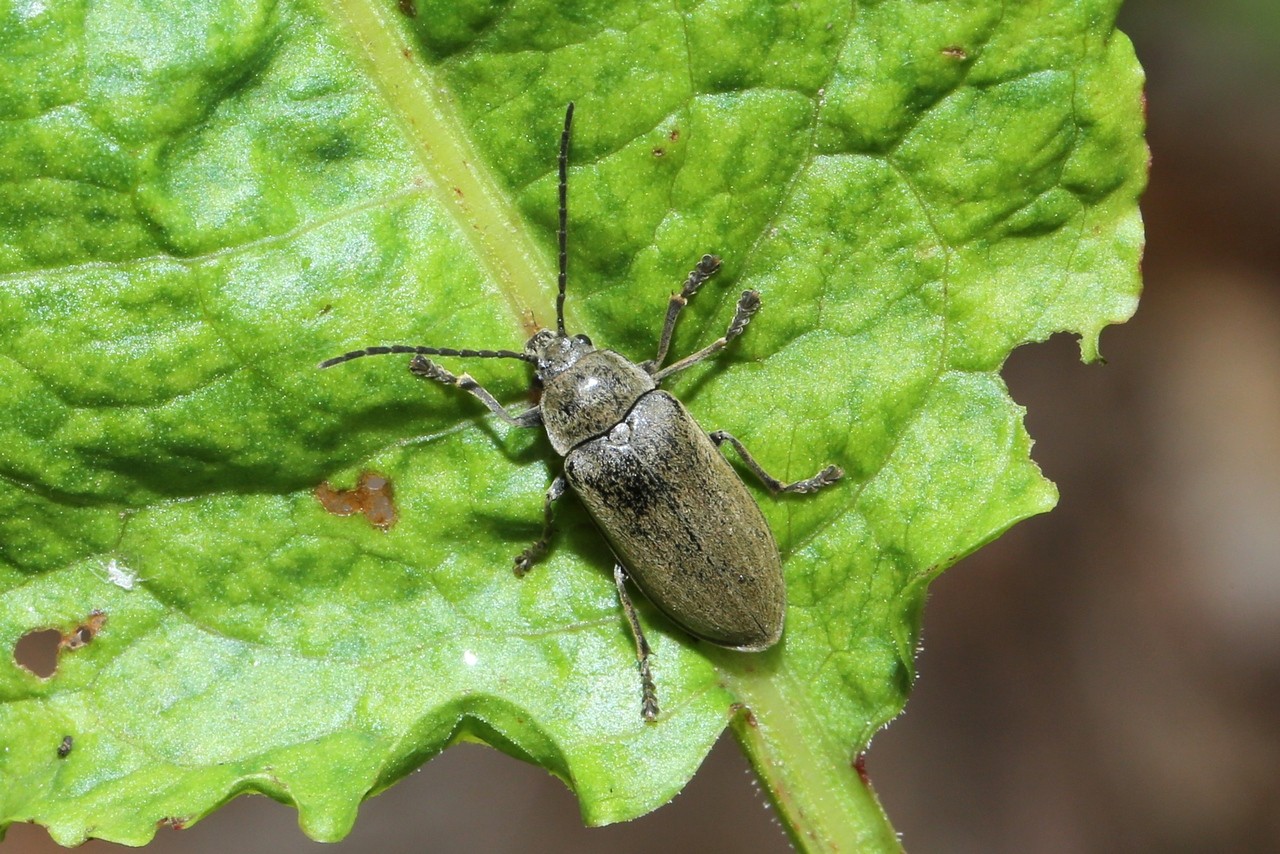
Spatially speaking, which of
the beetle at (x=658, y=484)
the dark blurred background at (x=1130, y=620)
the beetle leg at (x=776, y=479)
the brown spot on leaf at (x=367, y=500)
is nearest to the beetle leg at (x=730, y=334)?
the beetle at (x=658, y=484)

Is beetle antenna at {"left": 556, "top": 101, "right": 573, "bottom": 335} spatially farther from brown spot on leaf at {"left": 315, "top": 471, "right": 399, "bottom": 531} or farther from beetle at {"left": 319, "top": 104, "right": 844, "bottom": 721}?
brown spot on leaf at {"left": 315, "top": 471, "right": 399, "bottom": 531}

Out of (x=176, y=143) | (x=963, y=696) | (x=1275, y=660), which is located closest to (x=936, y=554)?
(x=176, y=143)

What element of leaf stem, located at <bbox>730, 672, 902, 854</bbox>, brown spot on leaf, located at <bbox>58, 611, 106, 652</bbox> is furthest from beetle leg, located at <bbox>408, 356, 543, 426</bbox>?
brown spot on leaf, located at <bbox>58, 611, 106, 652</bbox>

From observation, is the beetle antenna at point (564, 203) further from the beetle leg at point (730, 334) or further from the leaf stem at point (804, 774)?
the leaf stem at point (804, 774)

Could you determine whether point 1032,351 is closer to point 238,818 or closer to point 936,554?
point 936,554

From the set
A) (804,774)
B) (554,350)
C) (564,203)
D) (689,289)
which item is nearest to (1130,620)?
(804,774)
